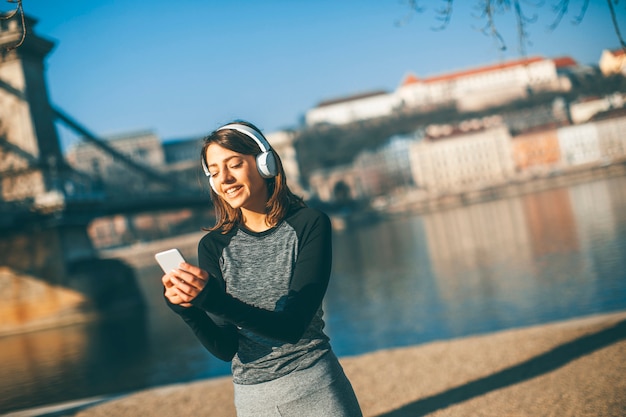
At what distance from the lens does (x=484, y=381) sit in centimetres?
349

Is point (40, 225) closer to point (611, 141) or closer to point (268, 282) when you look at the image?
point (268, 282)

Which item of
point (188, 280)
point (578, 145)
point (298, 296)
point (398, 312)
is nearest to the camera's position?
point (188, 280)

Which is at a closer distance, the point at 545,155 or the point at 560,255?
the point at 560,255

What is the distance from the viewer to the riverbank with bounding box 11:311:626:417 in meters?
2.96

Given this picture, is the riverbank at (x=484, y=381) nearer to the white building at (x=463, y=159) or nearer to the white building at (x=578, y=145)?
the white building at (x=578, y=145)

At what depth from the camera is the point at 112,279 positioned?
1622 cm

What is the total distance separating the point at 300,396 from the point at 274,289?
22 centimetres

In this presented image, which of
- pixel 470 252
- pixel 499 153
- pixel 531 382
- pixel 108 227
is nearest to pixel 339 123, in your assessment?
pixel 499 153

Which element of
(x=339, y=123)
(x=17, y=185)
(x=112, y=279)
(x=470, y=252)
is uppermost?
(x=339, y=123)

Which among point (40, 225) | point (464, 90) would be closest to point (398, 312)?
point (40, 225)

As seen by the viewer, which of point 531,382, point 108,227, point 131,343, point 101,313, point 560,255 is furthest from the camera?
point 108,227

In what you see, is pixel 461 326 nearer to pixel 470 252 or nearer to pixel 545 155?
pixel 470 252

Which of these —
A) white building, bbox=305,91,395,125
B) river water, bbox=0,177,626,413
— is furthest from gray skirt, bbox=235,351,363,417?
white building, bbox=305,91,395,125

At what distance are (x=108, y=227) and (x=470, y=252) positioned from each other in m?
43.8
